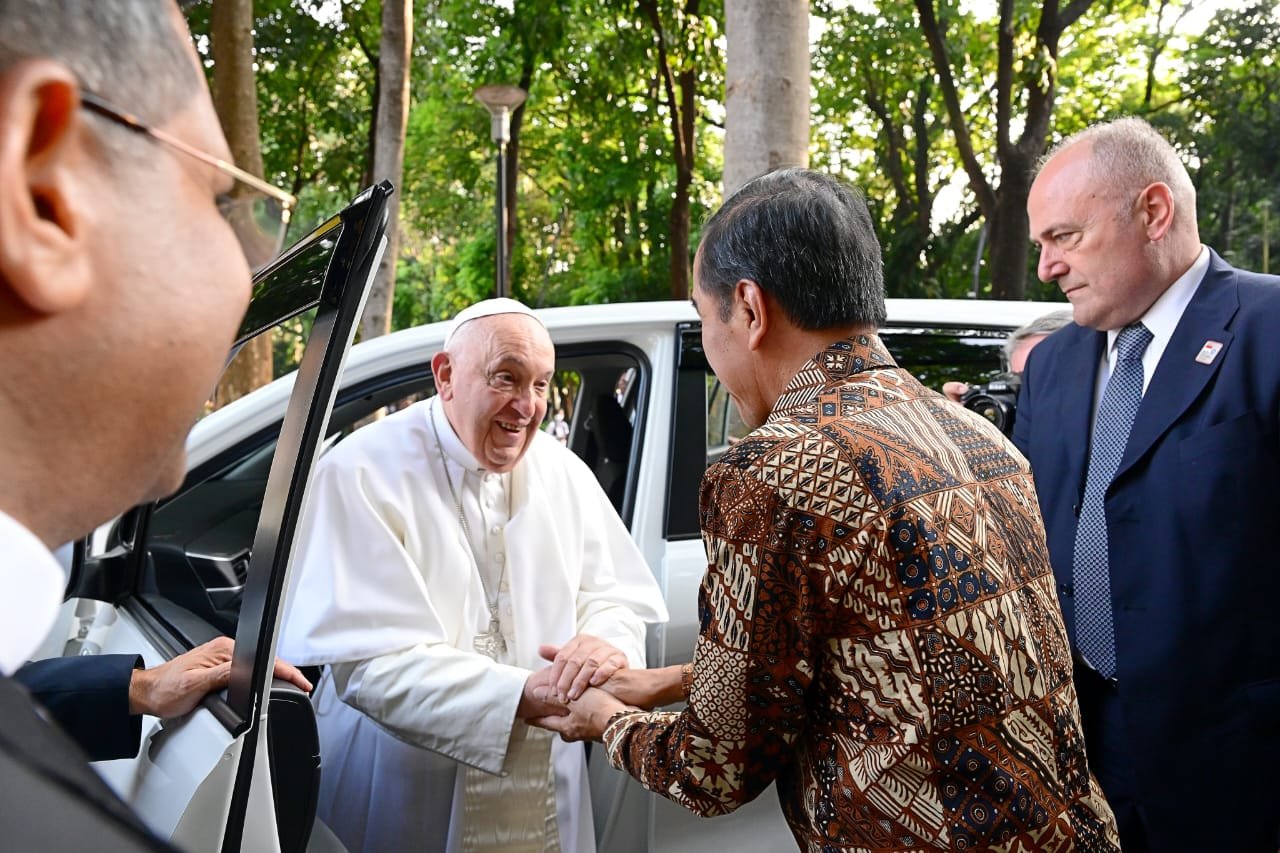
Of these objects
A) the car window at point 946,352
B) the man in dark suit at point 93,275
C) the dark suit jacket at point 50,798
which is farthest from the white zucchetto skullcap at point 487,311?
the dark suit jacket at point 50,798

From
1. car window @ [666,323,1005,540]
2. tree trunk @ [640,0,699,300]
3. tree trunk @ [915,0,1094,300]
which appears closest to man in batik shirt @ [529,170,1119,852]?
car window @ [666,323,1005,540]

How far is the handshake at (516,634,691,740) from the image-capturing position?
2.66 meters

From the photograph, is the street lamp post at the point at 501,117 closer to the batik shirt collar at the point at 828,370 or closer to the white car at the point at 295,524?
the white car at the point at 295,524

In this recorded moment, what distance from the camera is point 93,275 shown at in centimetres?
73

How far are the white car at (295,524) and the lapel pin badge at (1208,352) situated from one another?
1.30m

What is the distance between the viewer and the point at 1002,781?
1.77 m

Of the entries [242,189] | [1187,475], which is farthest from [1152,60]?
[242,189]

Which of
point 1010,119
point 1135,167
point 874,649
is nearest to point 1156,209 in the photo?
point 1135,167

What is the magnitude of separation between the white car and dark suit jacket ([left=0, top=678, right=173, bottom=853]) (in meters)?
1.13

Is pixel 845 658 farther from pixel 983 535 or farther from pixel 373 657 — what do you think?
pixel 373 657

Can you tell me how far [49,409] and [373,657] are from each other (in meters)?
2.26

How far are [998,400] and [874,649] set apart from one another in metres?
2.13

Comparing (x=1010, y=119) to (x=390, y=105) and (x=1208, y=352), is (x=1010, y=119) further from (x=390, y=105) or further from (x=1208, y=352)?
(x=1208, y=352)

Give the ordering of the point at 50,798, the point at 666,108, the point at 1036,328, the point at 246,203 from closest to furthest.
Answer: the point at 50,798 → the point at 246,203 → the point at 1036,328 → the point at 666,108
